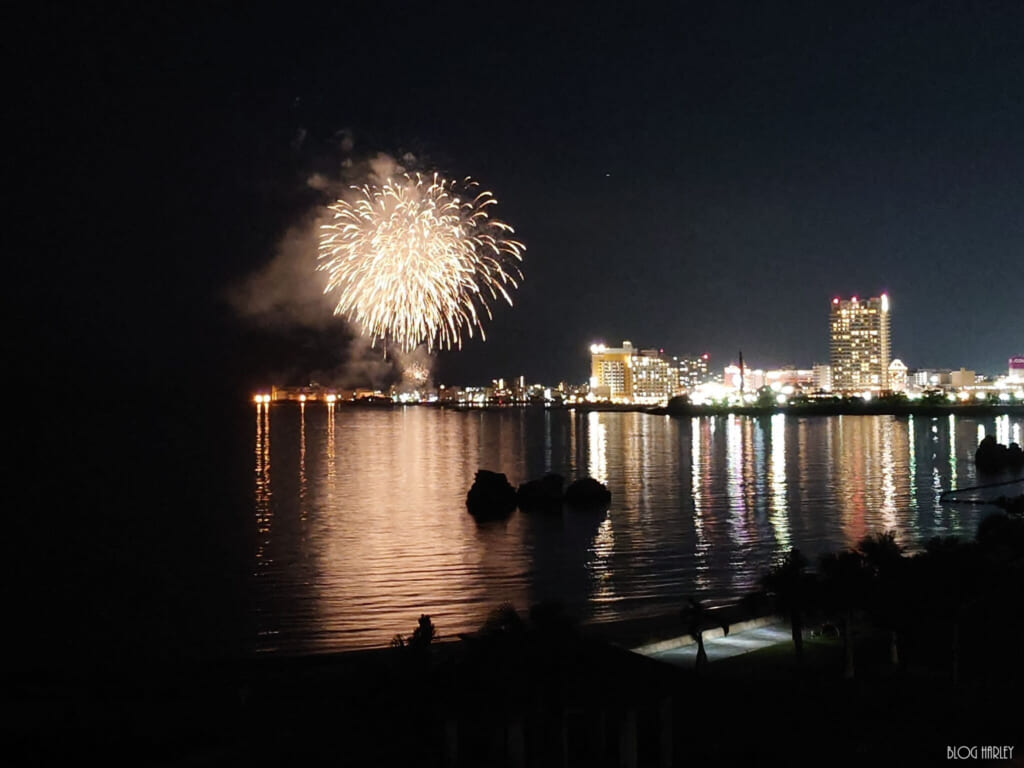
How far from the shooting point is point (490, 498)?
3597 centimetres

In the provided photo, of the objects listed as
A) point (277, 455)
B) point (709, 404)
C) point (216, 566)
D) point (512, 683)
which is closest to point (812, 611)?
point (512, 683)

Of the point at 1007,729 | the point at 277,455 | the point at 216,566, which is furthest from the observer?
the point at 277,455

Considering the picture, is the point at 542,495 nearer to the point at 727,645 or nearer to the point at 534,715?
the point at 727,645

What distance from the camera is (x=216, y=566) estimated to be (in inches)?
1040

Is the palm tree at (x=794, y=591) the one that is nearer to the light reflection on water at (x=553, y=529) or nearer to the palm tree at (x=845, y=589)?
the palm tree at (x=845, y=589)

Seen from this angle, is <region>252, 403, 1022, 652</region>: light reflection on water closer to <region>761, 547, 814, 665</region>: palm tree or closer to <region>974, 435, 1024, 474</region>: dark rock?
<region>974, 435, 1024, 474</region>: dark rock

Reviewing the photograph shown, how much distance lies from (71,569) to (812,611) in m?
20.9

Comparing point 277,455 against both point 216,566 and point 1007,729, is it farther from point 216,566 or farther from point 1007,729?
point 1007,729

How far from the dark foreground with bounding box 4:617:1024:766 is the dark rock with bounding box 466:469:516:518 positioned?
2277cm

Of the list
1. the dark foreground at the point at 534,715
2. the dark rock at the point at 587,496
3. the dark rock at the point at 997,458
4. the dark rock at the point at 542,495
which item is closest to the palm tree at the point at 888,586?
the dark foreground at the point at 534,715

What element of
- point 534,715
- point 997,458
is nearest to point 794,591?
point 534,715

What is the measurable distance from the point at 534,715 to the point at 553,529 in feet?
76.0

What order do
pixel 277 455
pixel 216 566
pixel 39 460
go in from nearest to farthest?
pixel 216 566 → pixel 39 460 → pixel 277 455

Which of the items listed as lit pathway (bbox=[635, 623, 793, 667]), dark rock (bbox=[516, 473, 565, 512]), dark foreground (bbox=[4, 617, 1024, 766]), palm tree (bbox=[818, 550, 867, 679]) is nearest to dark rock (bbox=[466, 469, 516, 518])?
dark rock (bbox=[516, 473, 565, 512])
